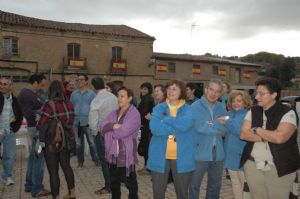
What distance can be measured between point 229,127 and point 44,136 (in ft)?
8.74

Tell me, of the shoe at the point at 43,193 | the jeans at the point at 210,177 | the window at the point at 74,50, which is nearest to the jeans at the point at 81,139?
the shoe at the point at 43,193

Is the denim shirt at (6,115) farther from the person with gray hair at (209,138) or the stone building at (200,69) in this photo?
the stone building at (200,69)

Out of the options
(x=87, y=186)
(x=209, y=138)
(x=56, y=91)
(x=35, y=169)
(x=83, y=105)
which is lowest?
(x=87, y=186)

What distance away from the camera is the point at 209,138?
408 cm

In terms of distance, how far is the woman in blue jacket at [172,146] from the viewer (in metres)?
3.67

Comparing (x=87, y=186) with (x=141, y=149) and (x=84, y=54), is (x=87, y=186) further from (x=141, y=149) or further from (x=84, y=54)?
(x=84, y=54)

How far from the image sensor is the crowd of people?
323cm

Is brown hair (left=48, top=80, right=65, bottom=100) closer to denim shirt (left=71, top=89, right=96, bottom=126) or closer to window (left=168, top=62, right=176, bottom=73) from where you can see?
denim shirt (left=71, top=89, right=96, bottom=126)

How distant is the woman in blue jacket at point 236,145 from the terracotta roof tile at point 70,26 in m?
24.2

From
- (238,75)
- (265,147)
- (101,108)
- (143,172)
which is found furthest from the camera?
Result: (238,75)

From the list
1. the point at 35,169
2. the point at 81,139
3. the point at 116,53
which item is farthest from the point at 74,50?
the point at 35,169

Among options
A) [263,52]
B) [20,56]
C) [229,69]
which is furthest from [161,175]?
[263,52]

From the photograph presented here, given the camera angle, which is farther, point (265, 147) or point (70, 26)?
point (70, 26)

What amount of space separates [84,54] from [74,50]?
957mm
